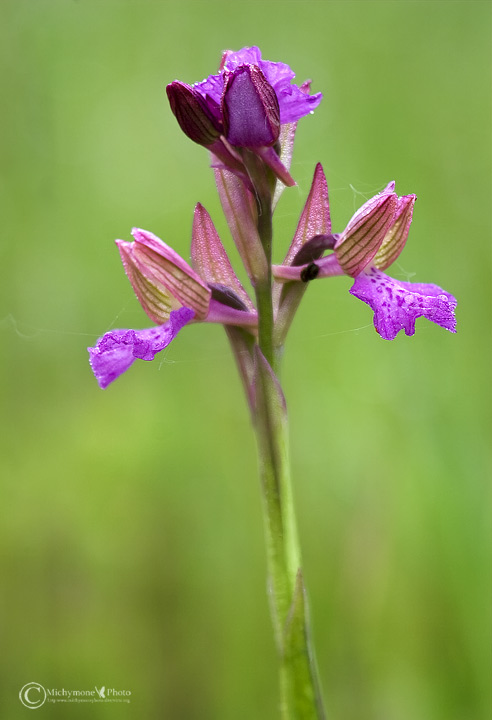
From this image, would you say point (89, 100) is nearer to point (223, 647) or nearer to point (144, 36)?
point (144, 36)

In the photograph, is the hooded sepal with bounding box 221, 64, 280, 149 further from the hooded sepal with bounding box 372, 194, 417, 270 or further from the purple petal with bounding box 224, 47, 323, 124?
the hooded sepal with bounding box 372, 194, 417, 270

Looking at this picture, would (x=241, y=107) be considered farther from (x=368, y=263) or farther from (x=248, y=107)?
(x=368, y=263)

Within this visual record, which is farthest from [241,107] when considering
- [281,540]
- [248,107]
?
[281,540]

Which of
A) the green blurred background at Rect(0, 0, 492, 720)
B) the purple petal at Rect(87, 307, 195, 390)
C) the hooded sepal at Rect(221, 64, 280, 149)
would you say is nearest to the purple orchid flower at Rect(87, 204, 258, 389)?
the purple petal at Rect(87, 307, 195, 390)

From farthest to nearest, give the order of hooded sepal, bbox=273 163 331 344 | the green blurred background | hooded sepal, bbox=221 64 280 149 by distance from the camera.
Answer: the green blurred background
hooded sepal, bbox=273 163 331 344
hooded sepal, bbox=221 64 280 149

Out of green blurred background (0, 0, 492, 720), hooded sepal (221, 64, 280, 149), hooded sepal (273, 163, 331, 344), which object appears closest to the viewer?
hooded sepal (221, 64, 280, 149)

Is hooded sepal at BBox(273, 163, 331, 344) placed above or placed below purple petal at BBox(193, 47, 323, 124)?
below

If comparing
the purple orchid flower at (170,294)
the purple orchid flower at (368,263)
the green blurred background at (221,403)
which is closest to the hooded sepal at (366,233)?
the purple orchid flower at (368,263)

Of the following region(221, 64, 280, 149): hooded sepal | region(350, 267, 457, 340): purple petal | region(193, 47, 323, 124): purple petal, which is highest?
region(193, 47, 323, 124): purple petal
